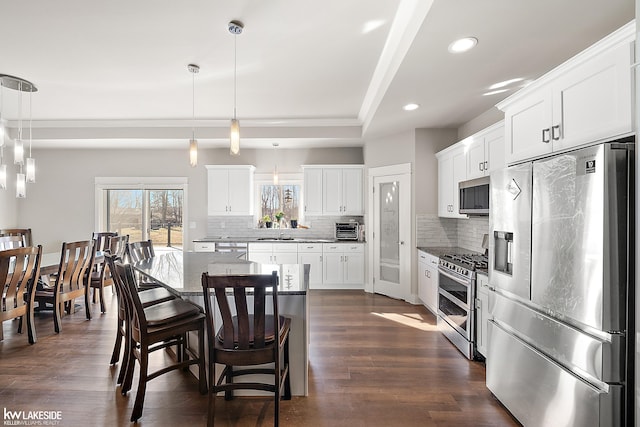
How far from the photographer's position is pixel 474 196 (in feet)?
11.7

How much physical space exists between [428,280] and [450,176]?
139 centimetres

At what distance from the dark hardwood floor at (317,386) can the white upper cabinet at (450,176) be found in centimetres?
162

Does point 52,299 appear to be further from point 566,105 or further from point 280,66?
point 566,105

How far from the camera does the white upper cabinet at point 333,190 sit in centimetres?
589

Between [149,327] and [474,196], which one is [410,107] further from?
[149,327]

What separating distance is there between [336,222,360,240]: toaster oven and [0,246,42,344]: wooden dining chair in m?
4.09

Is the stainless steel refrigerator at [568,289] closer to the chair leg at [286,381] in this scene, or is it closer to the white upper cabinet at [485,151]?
the white upper cabinet at [485,151]

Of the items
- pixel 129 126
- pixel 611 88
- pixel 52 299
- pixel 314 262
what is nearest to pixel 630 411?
pixel 611 88

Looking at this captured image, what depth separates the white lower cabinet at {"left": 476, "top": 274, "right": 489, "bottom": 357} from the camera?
283 centimetres

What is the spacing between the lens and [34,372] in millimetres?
2770

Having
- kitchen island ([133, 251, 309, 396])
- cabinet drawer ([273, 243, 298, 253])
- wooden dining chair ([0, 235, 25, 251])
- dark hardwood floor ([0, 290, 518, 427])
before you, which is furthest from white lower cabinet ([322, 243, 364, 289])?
wooden dining chair ([0, 235, 25, 251])

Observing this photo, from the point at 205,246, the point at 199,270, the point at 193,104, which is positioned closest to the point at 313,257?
the point at 205,246

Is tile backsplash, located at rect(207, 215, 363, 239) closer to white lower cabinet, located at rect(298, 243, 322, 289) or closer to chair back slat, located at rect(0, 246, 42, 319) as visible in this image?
white lower cabinet, located at rect(298, 243, 322, 289)

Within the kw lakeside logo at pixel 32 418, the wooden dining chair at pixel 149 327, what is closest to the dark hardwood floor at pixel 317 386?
the kw lakeside logo at pixel 32 418
